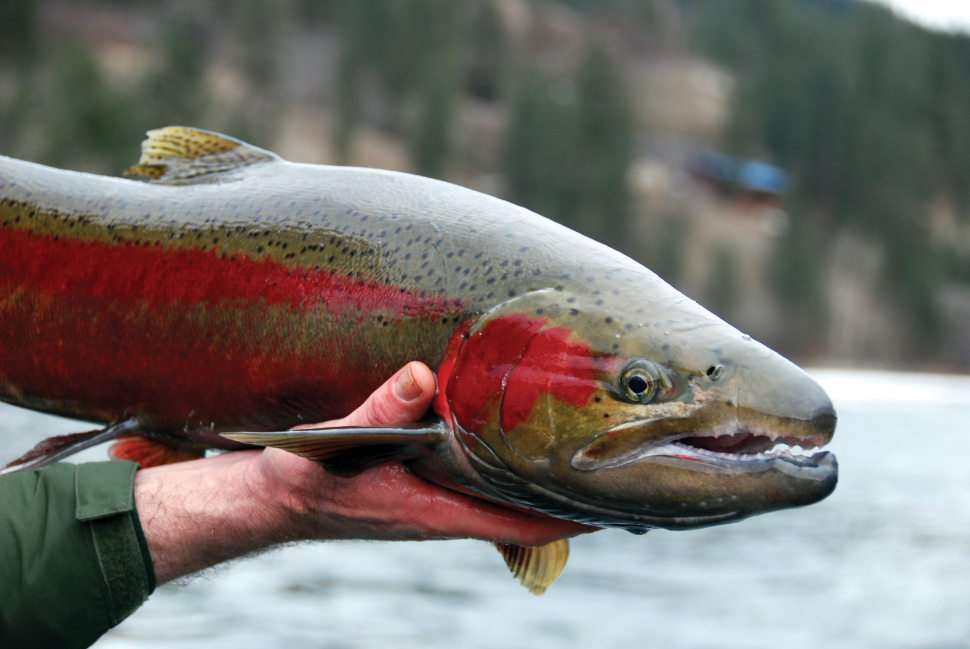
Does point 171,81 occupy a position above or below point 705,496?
above

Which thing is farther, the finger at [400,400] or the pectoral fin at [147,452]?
the pectoral fin at [147,452]

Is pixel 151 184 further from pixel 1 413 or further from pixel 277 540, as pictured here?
pixel 1 413

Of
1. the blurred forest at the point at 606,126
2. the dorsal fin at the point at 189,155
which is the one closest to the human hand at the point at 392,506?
the dorsal fin at the point at 189,155

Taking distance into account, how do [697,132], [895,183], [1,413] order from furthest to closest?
[697,132]
[895,183]
[1,413]

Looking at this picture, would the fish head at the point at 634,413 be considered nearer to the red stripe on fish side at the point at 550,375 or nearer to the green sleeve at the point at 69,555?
the red stripe on fish side at the point at 550,375

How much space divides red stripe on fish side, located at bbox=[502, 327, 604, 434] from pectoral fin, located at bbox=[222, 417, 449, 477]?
173 millimetres

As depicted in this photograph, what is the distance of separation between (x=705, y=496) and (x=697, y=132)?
293 feet

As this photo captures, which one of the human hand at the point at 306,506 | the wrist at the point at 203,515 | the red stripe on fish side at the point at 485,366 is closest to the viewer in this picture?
the red stripe on fish side at the point at 485,366

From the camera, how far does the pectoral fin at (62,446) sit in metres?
2.30

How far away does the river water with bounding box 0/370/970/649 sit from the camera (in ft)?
24.6

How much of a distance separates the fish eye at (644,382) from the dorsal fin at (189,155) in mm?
1187

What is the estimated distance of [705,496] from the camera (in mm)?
1753

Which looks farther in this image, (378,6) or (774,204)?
(774,204)

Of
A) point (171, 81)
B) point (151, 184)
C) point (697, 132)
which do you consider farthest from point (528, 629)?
point (697, 132)
